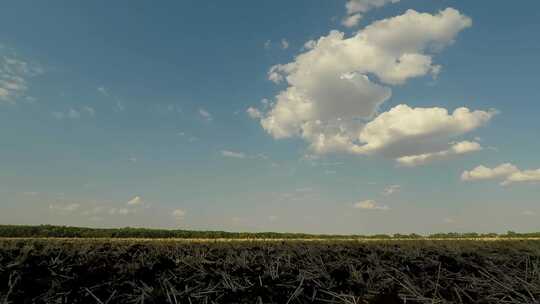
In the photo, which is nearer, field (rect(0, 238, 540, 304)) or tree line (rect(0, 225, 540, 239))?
field (rect(0, 238, 540, 304))

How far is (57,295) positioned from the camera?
7.97 feet

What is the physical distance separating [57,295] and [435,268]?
8.84 feet

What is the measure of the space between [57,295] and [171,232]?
115 ft

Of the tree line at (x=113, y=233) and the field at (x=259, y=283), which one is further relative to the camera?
the tree line at (x=113, y=233)

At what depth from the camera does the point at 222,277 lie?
8.85 ft

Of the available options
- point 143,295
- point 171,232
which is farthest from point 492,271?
point 171,232

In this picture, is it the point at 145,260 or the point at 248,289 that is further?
the point at 145,260

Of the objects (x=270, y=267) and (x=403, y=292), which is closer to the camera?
(x=403, y=292)

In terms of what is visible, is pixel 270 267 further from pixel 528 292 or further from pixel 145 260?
pixel 528 292

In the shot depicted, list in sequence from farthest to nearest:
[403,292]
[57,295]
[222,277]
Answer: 1. [222,277]
2. [57,295]
3. [403,292]

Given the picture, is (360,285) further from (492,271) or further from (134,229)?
(134,229)

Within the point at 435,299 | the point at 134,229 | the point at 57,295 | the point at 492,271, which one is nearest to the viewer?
the point at 435,299

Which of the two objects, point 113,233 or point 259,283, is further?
point 113,233

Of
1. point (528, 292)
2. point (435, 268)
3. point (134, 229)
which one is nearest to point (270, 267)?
point (435, 268)
